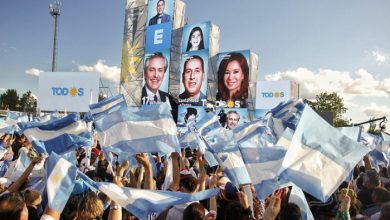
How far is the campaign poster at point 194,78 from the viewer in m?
34.3

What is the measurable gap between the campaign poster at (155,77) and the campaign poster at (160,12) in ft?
10.9

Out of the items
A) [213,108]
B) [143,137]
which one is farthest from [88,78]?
[213,108]

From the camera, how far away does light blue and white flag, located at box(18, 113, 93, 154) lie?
6.44 m

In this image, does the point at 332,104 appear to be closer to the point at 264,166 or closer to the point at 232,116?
the point at 232,116

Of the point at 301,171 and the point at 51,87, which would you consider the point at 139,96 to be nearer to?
the point at 51,87

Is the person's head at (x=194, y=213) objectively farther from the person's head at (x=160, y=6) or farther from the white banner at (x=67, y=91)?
the person's head at (x=160, y=6)

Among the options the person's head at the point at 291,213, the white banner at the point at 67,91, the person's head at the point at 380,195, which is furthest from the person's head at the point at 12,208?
the white banner at the point at 67,91

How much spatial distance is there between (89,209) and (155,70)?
34790 mm

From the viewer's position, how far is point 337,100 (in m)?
57.8

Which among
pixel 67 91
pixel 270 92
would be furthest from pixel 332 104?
pixel 67 91

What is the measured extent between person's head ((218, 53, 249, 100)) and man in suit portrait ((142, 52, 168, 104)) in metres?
6.58

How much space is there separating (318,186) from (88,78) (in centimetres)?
1661

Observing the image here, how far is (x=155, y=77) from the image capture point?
37.8 metres

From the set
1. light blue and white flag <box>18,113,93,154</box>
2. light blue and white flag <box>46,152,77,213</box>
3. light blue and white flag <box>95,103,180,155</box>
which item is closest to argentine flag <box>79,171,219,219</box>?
light blue and white flag <box>46,152,77,213</box>
